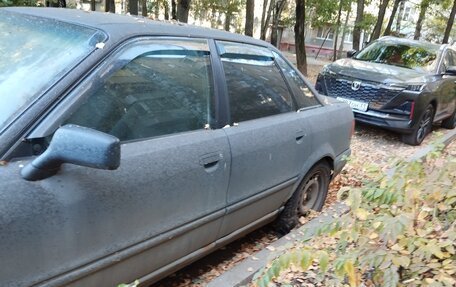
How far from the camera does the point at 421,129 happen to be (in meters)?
7.64

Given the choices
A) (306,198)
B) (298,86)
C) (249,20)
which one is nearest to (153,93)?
(298,86)

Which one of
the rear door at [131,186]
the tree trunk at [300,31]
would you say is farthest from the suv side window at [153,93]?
the tree trunk at [300,31]

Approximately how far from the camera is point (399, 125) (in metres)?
7.13

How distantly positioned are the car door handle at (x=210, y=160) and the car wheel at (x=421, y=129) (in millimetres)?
5623

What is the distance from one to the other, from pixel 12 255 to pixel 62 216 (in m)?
0.24

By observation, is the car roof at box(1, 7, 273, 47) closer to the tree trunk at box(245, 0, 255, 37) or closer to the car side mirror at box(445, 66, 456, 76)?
the car side mirror at box(445, 66, 456, 76)

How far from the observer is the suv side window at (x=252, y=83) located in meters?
2.96

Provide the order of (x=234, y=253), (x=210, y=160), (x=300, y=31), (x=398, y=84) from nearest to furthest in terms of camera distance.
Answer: (x=210, y=160) → (x=234, y=253) → (x=398, y=84) → (x=300, y=31)

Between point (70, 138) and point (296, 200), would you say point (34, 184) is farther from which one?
point (296, 200)

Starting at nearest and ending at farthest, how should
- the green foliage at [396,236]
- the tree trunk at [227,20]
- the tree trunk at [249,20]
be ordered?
the green foliage at [396,236]
the tree trunk at [249,20]
the tree trunk at [227,20]

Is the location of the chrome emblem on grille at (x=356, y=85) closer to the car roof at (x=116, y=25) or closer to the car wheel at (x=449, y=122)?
the car wheel at (x=449, y=122)

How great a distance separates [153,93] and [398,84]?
5680mm

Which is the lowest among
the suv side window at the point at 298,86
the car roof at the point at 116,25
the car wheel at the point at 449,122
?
the car wheel at the point at 449,122

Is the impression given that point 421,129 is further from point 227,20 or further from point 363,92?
point 227,20
